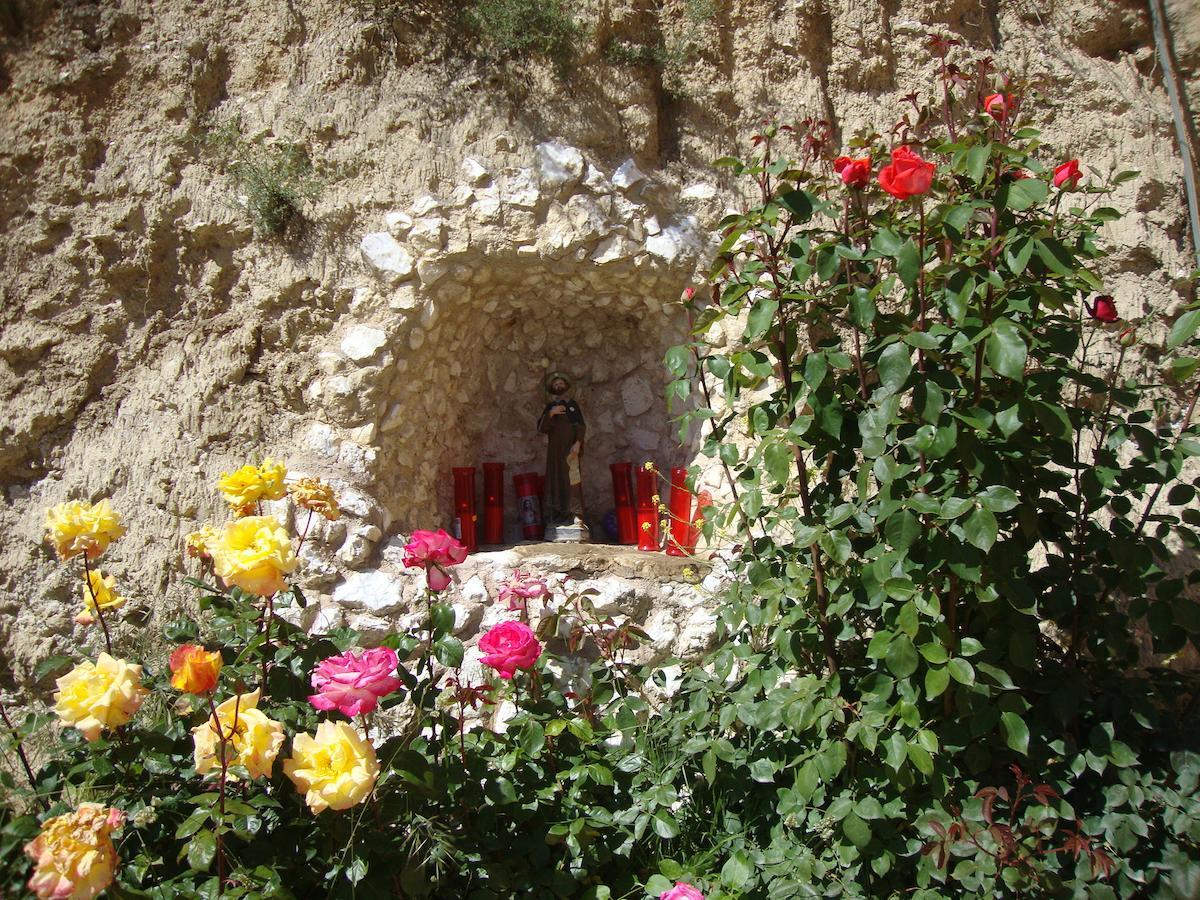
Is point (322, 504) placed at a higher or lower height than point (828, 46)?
lower

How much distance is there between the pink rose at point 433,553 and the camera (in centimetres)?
175

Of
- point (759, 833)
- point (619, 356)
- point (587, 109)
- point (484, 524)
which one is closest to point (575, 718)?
point (759, 833)

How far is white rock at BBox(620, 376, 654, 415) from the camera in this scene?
367 cm

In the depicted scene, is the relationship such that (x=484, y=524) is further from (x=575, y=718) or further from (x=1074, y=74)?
(x=1074, y=74)

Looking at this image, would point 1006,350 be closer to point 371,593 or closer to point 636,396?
point 371,593

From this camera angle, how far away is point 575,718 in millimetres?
1907

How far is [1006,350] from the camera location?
1.41 metres

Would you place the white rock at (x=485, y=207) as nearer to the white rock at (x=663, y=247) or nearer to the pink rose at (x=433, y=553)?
the white rock at (x=663, y=247)

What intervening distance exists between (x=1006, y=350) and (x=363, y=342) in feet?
7.34

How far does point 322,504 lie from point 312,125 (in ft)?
6.68

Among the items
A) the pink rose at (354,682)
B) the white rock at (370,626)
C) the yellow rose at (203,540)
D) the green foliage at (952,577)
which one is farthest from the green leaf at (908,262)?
the white rock at (370,626)

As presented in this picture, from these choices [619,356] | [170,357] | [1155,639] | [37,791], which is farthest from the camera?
[619,356]

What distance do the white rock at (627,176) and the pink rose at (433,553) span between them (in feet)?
6.36

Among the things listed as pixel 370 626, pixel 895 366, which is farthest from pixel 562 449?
pixel 895 366
